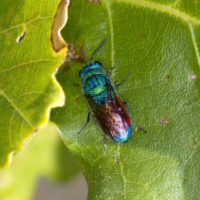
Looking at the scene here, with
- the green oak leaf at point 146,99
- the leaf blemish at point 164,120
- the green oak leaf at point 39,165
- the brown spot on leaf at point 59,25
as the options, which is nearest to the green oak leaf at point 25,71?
the brown spot on leaf at point 59,25

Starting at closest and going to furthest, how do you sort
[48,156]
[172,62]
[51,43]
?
1. [51,43]
2. [172,62]
3. [48,156]

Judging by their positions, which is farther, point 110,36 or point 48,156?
point 48,156

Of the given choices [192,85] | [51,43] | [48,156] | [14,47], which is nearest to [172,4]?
[192,85]

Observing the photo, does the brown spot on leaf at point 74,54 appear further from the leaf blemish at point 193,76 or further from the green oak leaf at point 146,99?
the leaf blemish at point 193,76

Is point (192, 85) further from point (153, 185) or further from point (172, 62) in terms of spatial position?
point (153, 185)

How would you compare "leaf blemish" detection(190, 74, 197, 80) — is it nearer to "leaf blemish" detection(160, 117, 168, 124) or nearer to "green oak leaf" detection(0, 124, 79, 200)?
"leaf blemish" detection(160, 117, 168, 124)

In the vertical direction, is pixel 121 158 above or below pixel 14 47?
below

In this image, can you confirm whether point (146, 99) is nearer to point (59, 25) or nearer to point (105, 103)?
point (105, 103)
